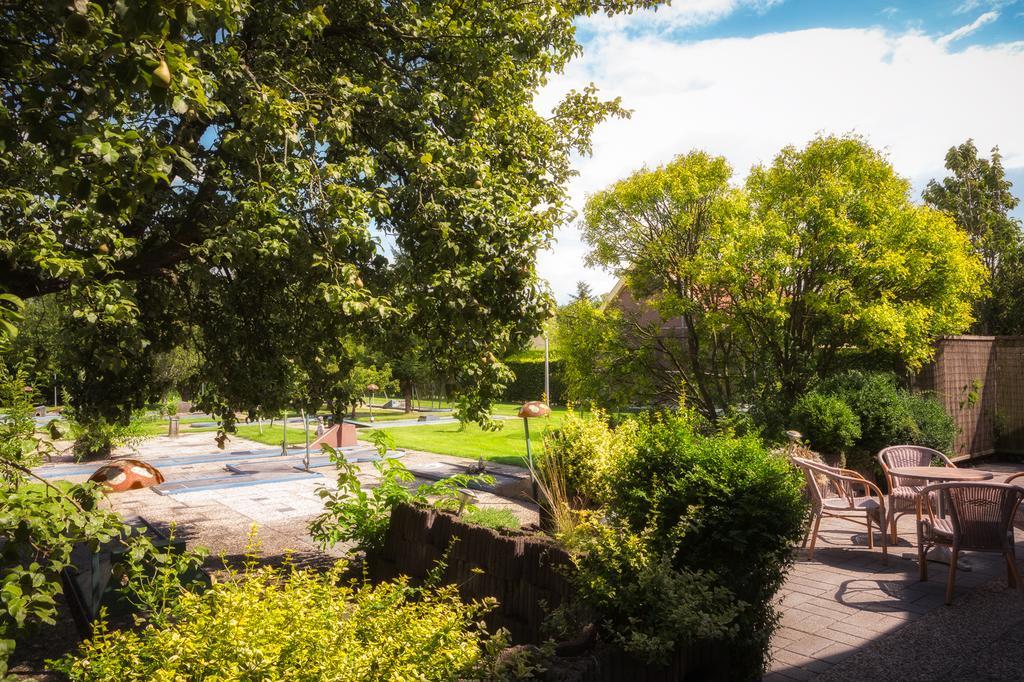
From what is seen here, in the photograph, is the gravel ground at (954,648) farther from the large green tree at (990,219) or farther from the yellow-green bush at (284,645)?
the large green tree at (990,219)

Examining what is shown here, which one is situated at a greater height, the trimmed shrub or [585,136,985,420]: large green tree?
[585,136,985,420]: large green tree

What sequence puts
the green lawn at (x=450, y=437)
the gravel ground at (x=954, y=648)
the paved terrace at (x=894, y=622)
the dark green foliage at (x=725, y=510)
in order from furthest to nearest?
the green lawn at (x=450, y=437) → the paved terrace at (x=894, y=622) → the gravel ground at (x=954, y=648) → the dark green foliage at (x=725, y=510)

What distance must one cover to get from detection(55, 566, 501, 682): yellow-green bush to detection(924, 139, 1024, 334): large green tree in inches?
884

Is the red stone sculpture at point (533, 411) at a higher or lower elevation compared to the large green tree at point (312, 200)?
lower

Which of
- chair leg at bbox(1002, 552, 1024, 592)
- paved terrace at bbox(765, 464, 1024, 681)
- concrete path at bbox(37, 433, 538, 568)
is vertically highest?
chair leg at bbox(1002, 552, 1024, 592)

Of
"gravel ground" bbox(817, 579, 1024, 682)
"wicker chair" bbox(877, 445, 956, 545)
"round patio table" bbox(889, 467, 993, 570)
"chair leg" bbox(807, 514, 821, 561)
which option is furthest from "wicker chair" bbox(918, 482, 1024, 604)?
"chair leg" bbox(807, 514, 821, 561)

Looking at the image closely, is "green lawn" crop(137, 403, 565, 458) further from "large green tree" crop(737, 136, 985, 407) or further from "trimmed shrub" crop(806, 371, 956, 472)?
"trimmed shrub" crop(806, 371, 956, 472)

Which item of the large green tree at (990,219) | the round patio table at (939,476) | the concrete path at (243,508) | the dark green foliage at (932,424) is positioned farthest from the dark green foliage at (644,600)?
the large green tree at (990,219)

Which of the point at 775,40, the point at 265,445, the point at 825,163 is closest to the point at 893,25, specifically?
the point at 775,40

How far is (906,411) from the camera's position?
10266 millimetres

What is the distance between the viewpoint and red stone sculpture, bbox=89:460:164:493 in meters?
4.71

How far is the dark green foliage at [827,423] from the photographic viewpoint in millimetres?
9539

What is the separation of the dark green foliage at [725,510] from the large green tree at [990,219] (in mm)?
19644

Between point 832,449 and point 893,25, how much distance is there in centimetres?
638
